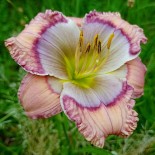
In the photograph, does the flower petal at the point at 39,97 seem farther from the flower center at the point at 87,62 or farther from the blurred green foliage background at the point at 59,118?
the blurred green foliage background at the point at 59,118

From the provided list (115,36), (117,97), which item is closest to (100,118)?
(117,97)

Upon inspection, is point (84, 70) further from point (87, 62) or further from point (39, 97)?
point (39, 97)

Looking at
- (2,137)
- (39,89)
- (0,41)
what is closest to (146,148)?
(39,89)

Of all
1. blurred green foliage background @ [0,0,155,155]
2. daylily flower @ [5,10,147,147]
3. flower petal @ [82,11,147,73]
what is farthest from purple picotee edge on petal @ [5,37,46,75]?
blurred green foliage background @ [0,0,155,155]

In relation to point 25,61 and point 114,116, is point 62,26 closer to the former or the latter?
point 25,61

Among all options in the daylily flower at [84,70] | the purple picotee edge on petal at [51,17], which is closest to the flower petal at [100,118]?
the daylily flower at [84,70]
